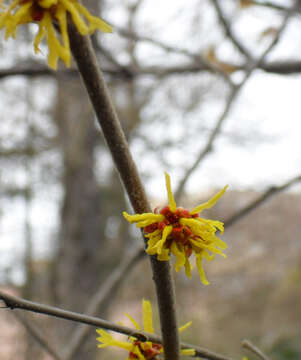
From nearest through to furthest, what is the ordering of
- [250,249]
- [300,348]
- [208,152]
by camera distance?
1. [208,152]
2. [300,348]
3. [250,249]

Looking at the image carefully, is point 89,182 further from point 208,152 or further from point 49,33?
point 49,33

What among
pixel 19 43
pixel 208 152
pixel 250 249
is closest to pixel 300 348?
pixel 208 152

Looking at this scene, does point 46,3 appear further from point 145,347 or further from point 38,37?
point 145,347

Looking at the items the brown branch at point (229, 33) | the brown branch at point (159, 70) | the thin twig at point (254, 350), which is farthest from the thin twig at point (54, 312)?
the brown branch at point (229, 33)

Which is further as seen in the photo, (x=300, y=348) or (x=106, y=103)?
(x=300, y=348)

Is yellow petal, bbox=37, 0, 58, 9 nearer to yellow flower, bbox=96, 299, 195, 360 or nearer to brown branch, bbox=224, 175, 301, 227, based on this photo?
yellow flower, bbox=96, 299, 195, 360

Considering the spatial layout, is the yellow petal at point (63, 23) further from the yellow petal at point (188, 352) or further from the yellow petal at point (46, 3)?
the yellow petal at point (188, 352)

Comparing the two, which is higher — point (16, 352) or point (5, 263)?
point (5, 263)

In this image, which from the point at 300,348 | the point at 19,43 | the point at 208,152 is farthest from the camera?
the point at 300,348
